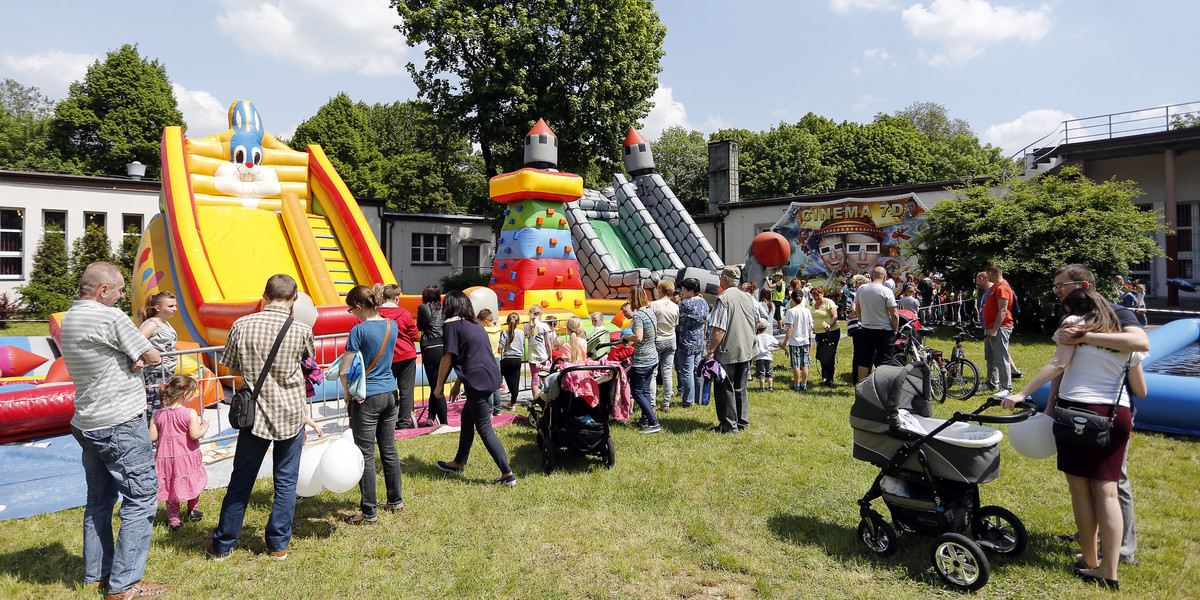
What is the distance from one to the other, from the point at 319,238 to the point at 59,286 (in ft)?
38.5

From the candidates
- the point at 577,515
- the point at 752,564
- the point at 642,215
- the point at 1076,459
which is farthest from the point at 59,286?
the point at 1076,459

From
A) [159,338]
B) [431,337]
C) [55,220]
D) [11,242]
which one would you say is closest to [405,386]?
[431,337]

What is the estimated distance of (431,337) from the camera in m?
7.23

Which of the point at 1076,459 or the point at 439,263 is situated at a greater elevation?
the point at 439,263

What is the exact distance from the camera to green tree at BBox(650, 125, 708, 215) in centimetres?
4506

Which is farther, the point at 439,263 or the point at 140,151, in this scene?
the point at 140,151

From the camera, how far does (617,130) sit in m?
21.5

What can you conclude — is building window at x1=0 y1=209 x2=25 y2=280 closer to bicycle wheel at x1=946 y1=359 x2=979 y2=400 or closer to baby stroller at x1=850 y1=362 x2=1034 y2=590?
baby stroller at x1=850 y1=362 x2=1034 y2=590

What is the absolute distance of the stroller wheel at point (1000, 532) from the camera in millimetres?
3883

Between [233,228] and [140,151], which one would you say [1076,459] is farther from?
[140,151]

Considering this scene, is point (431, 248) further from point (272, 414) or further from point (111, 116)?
point (272, 414)

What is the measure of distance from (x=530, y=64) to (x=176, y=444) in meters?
18.3

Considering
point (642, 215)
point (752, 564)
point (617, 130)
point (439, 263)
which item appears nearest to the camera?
point (752, 564)

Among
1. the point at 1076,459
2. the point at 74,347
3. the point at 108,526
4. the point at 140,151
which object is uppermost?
the point at 140,151
